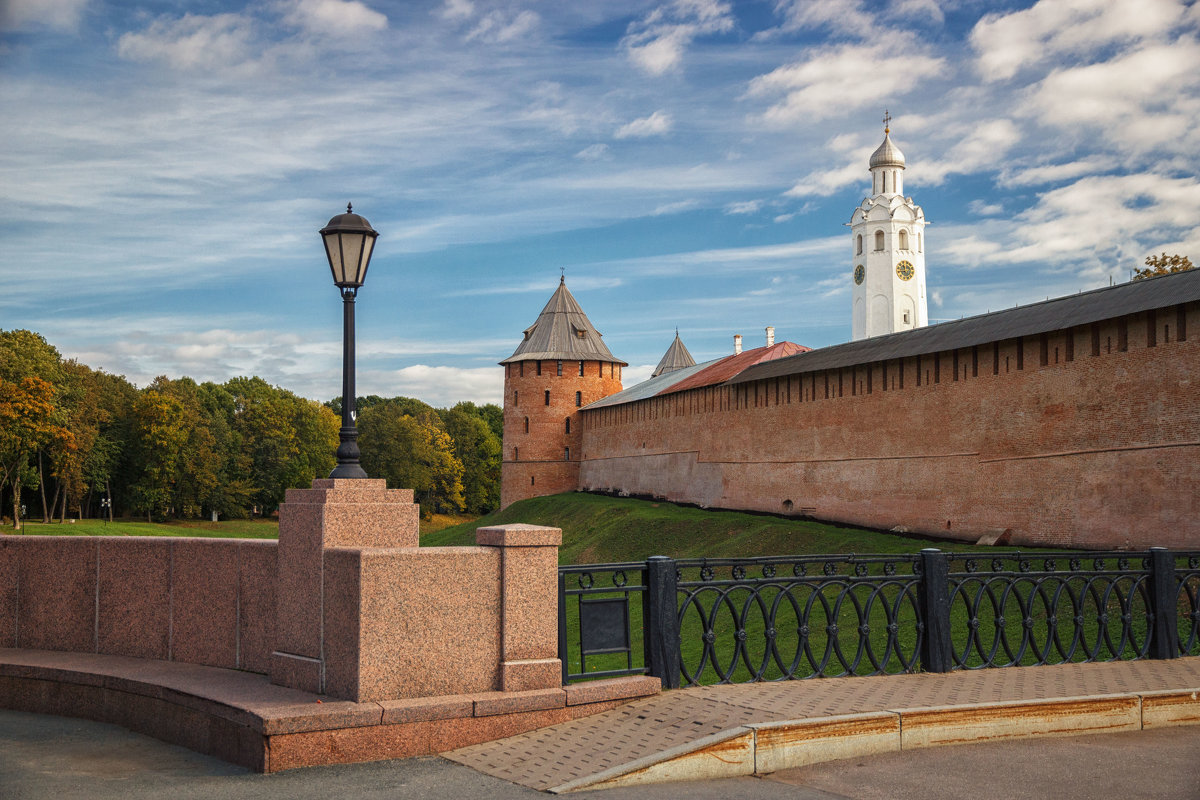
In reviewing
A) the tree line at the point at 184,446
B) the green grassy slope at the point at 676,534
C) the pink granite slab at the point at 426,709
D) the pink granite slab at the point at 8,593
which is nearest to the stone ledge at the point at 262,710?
the pink granite slab at the point at 426,709

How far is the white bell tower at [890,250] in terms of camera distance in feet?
215

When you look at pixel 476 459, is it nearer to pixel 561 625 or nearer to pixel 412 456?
pixel 412 456

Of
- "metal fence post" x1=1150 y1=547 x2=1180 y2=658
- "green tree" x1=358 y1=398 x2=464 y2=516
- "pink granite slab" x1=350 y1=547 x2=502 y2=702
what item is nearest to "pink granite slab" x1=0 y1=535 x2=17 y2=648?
"pink granite slab" x1=350 y1=547 x2=502 y2=702

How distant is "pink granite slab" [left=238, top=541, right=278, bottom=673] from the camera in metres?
6.40

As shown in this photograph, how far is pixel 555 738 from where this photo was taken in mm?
5672

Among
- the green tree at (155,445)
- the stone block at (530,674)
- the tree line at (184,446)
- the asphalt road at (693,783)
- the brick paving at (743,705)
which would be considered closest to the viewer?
the asphalt road at (693,783)

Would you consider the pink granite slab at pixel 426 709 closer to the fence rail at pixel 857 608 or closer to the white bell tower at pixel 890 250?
the fence rail at pixel 857 608

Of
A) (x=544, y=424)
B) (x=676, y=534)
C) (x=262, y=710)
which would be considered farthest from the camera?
(x=544, y=424)

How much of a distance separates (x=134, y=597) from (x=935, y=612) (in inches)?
211

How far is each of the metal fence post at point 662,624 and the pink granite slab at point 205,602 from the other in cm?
255

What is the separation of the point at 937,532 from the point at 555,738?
17.6 m

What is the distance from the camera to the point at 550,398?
168 feet

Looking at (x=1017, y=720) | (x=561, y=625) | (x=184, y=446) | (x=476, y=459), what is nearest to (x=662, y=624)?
(x=561, y=625)

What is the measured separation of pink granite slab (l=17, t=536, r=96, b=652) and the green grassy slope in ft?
53.2
